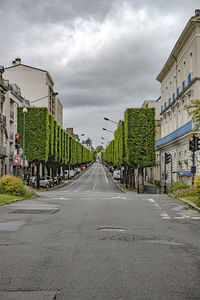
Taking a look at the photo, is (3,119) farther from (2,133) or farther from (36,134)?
(36,134)

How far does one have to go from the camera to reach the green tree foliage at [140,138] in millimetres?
48094

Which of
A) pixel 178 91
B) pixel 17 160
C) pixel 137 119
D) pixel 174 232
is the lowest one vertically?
pixel 174 232

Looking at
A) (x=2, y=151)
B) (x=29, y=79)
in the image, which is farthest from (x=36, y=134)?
Answer: (x=29, y=79)

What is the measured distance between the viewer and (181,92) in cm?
4447

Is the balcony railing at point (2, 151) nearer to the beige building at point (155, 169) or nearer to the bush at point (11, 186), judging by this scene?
the beige building at point (155, 169)

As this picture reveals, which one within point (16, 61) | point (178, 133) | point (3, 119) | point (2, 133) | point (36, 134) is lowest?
point (178, 133)

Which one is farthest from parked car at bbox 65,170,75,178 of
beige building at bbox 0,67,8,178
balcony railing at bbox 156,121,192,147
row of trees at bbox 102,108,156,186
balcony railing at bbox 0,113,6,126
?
row of trees at bbox 102,108,156,186

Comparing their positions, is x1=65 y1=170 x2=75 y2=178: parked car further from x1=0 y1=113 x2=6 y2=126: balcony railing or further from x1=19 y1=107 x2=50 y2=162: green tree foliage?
x1=19 y1=107 x2=50 y2=162: green tree foliage

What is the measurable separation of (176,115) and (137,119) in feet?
16.7

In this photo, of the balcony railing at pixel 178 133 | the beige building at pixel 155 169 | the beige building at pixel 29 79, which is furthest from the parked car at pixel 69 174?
the balcony railing at pixel 178 133

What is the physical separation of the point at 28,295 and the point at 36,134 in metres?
45.3

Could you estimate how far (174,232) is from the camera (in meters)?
9.79

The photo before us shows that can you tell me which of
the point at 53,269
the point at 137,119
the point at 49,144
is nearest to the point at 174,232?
the point at 53,269

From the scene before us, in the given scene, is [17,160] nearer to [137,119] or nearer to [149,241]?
[149,241]
